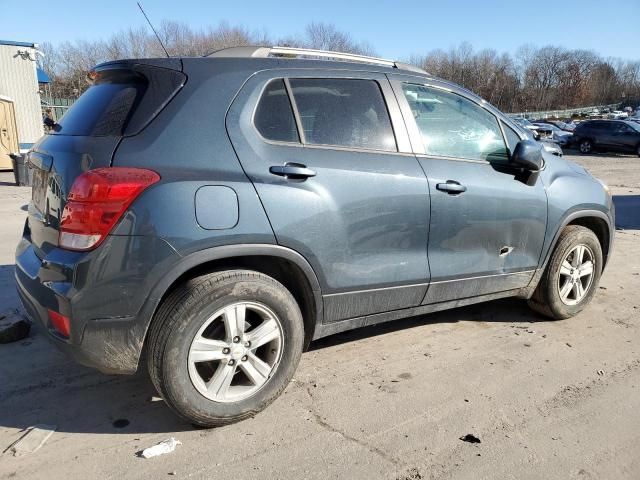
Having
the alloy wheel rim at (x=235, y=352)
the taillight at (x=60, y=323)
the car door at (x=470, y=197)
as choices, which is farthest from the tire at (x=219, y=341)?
the car door at (x=470, y=197)

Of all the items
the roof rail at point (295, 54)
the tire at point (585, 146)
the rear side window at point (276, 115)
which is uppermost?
the roof rail at point (295, 54)

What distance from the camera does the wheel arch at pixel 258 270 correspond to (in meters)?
2.56

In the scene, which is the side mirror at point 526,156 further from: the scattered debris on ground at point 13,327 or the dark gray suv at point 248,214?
the scattered debris on ground at point 13,327

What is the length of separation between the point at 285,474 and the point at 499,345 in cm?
210

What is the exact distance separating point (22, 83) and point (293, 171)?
17.6m

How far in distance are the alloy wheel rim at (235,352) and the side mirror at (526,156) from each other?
6.70ft

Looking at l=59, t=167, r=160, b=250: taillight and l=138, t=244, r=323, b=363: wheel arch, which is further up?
l=59, t=167, r=160, b=250: taillight

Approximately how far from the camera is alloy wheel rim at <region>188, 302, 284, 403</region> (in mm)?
2723

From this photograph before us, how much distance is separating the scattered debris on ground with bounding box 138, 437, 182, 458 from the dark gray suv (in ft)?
0.46

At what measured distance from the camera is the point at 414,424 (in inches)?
115

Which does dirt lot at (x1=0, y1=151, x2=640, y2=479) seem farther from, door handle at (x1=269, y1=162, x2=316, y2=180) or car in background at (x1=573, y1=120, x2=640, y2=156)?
car in background at (x1=573, y1=120, x2=640, y2=156)

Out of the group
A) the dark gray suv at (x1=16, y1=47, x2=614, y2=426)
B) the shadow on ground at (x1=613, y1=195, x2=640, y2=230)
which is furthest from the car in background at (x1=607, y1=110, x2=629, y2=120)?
the dark gray suv at (x1=16, y1=47, x2=614, y2=426)

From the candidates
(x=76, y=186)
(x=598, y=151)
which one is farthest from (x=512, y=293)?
(x=598, y=151)

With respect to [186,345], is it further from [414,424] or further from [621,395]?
[621,395]
